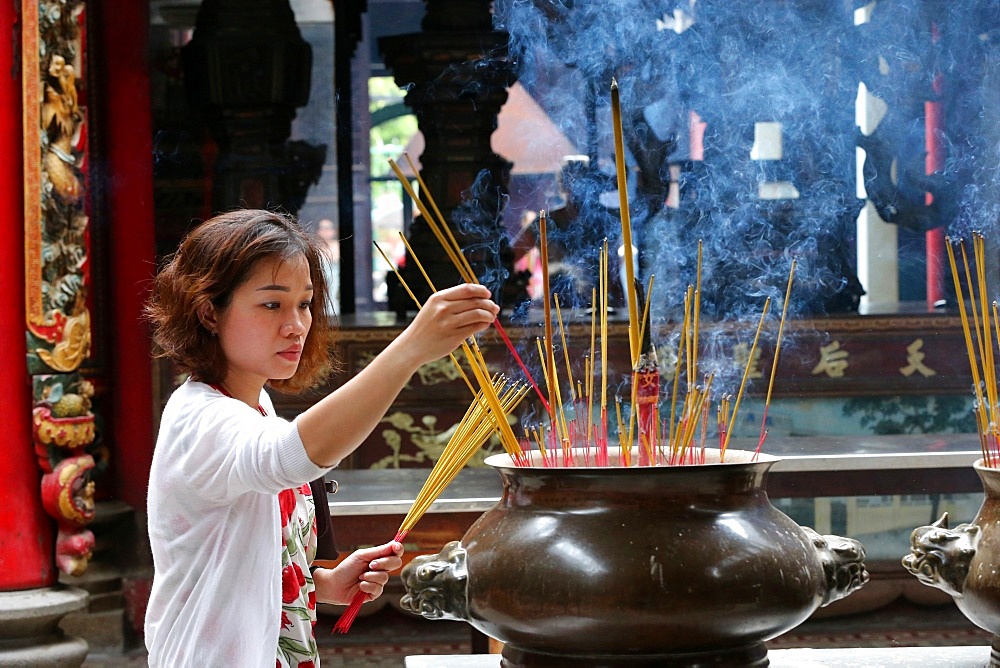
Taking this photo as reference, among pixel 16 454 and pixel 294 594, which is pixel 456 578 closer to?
pixel 294 594

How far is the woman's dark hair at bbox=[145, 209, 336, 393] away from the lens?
4.07 feet

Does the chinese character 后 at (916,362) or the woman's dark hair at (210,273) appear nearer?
the woman's dark hair at (210,273)

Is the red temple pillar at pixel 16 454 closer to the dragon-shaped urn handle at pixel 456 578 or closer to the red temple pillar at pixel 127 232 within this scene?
the red temple pillar at pixel 127 232

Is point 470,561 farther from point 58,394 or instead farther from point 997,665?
point 58,394

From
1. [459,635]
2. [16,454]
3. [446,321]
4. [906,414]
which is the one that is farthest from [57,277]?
[906,414]

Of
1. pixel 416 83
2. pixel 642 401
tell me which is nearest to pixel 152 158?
pixel 416 83

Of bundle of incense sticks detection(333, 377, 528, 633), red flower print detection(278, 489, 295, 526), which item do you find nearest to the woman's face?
red flower print detection(278, 489, 295, 526)

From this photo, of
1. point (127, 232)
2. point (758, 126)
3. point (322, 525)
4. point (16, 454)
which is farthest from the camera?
point (758, 126)

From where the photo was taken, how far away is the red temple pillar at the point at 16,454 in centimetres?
313

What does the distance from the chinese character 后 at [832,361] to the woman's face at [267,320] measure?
3.01 metres

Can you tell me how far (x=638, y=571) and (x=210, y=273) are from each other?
50 cm

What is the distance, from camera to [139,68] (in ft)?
12.8

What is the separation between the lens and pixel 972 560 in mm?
1479

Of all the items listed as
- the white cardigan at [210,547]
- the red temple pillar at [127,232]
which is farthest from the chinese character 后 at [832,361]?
the white cardigan at [210,547]
